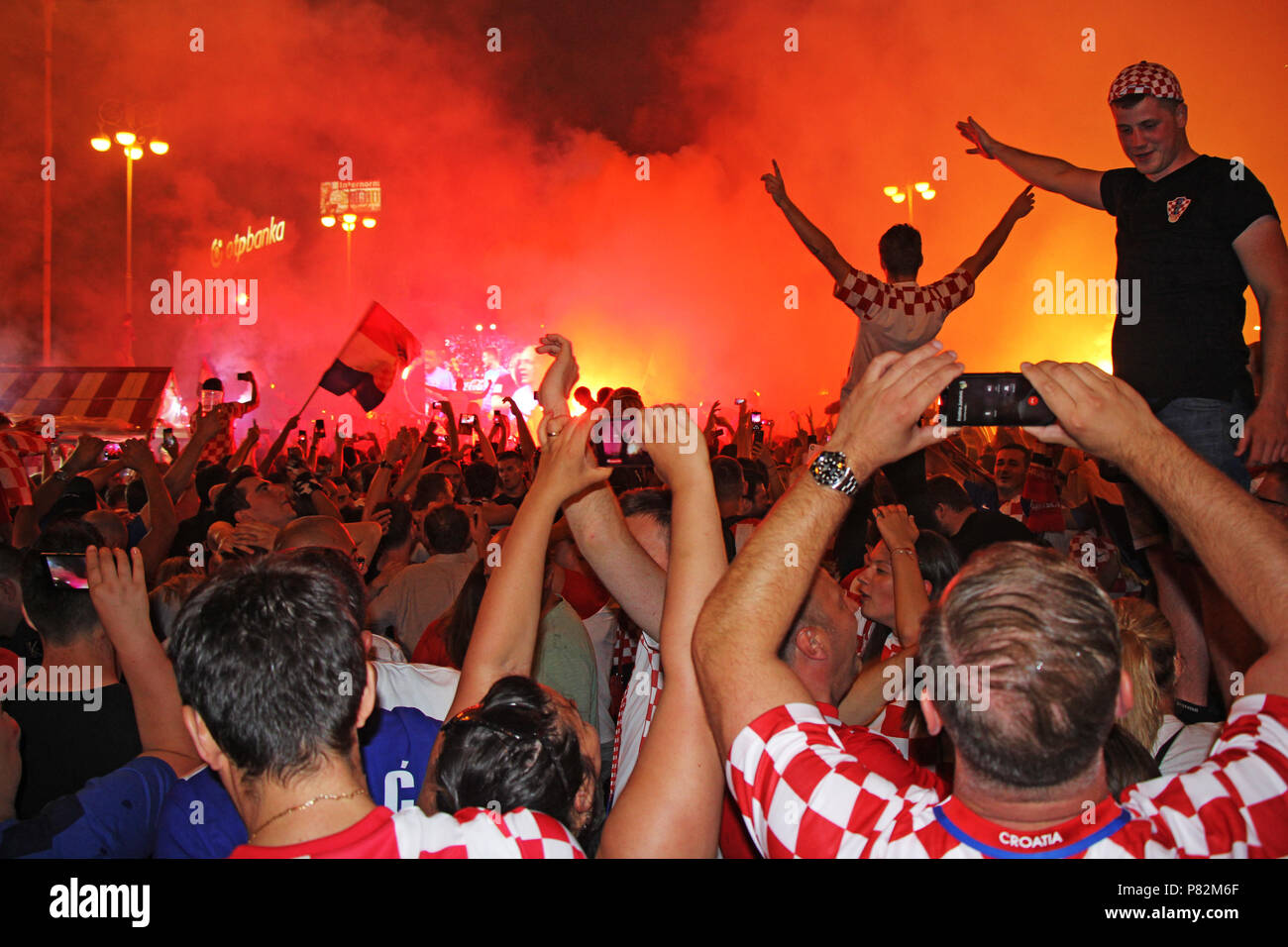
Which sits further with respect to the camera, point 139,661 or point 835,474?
point 139,661

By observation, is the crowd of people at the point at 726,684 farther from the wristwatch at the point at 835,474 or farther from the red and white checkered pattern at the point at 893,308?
the red and white checkered pattern at the point at 893,308

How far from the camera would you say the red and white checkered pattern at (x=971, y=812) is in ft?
3.93

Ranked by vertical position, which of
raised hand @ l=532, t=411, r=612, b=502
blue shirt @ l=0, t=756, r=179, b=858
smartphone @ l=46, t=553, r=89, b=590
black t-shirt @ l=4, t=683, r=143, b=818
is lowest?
black t-shirt @ l=4, t=683, r=143, b=818

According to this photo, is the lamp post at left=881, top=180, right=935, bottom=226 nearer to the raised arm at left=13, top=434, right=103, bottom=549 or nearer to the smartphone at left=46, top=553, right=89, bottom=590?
the raised arm at left=13, top=434, right=103, bottom=549

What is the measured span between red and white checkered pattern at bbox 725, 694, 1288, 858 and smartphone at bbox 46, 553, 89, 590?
76.5 inches

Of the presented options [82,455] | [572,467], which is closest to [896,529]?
[572,467]

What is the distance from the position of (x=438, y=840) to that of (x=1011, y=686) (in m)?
0.79

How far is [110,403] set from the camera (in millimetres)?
14484

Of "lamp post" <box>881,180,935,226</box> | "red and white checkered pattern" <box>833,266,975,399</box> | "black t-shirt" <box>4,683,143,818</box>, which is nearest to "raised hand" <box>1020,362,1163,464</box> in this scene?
"black t-shirt" <box>4,683,143,818</box>

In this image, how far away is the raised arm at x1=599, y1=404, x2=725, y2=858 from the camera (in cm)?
145

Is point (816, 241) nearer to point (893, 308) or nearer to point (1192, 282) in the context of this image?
point (893, 308)

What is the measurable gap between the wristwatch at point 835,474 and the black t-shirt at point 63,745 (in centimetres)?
203

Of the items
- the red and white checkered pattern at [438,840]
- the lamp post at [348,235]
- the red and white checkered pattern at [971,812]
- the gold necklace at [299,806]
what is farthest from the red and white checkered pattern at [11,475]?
the lamp post at [348,235]

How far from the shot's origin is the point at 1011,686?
1.19 m
